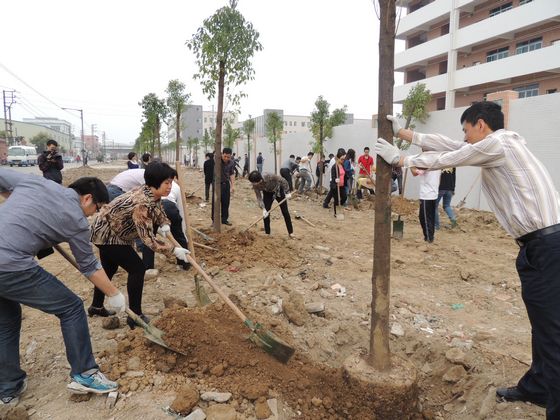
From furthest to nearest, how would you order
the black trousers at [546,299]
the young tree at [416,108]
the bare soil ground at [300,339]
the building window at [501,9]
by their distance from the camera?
1. the building window at [501,9]
2. the young tree at [416,108]
3. the bare soil ground at [300,339]
4. the black trousers at [546,299]

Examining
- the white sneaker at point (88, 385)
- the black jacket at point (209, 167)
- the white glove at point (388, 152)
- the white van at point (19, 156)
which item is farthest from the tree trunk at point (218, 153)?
the white van at point (19, 156)

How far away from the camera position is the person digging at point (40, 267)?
2.09 m

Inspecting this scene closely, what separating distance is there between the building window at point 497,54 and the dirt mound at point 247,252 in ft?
73.6

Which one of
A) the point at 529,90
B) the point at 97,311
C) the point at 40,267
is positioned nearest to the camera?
the point at 40,267

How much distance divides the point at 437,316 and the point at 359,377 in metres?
1.71

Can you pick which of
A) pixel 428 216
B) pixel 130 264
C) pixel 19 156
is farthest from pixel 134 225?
pixel 19 156

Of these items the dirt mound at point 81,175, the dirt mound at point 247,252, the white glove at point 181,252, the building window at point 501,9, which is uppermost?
the building window at point 501,9

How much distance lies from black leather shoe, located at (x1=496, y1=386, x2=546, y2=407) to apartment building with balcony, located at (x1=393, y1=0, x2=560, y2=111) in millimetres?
21086

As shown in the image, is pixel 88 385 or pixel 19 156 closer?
pixel 88 385

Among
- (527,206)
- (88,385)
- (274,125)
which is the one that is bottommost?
(88,385)

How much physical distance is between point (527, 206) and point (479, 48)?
25830 millimetres

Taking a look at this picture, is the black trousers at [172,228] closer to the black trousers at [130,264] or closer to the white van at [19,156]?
the black trousers at [130,264]

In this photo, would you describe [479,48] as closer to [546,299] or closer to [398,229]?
[398,229]

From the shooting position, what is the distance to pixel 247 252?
5516 mm
